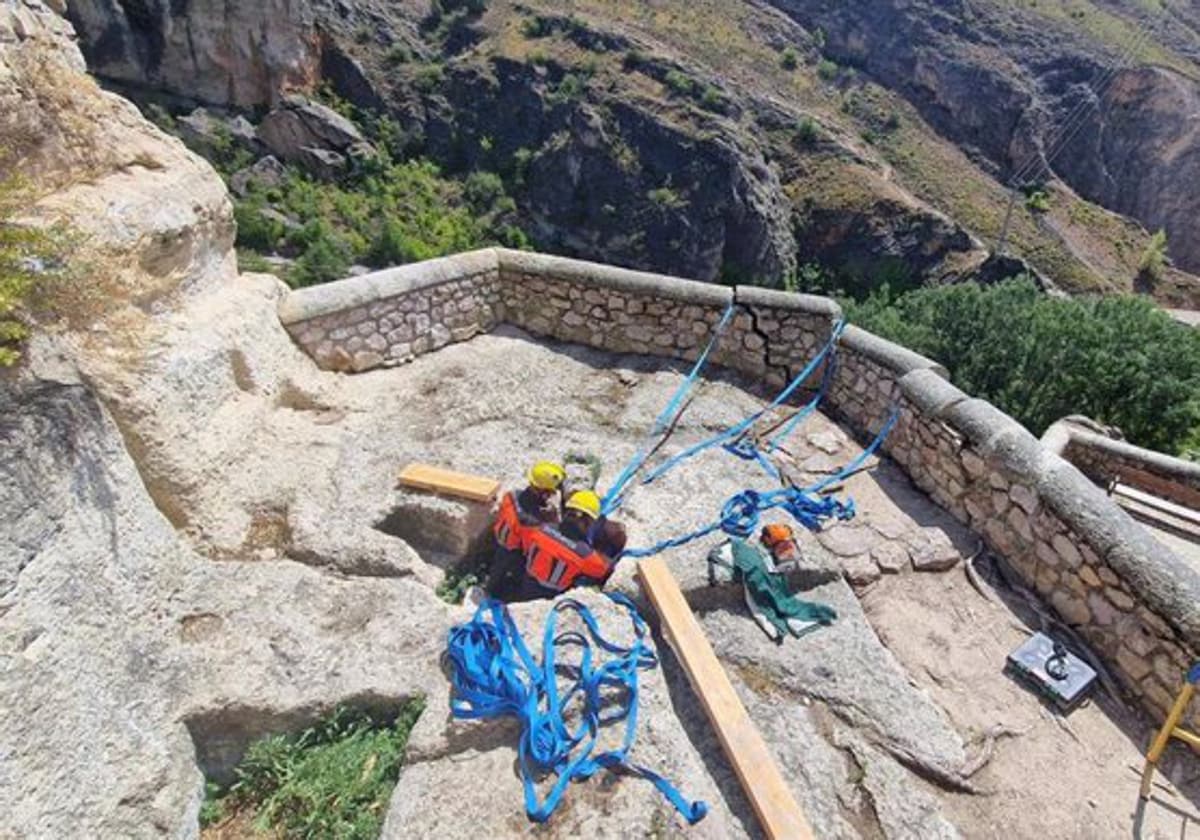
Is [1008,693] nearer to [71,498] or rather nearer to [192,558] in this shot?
[192,558]

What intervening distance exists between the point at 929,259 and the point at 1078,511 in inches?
1990

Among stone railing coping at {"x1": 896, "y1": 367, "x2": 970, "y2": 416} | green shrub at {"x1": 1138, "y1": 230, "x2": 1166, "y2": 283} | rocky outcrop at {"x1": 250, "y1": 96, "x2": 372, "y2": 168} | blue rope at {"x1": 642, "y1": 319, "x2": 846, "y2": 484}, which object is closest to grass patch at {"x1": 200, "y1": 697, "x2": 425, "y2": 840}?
blue rope at {"x1": 642, "y1": 319, "x2": 846, "y2": 484}

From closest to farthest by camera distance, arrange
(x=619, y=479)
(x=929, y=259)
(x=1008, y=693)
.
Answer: (x=1008, y=693) → (x=619, y=479) → (x=929, y=259)

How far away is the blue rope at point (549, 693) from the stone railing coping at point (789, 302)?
4114mm

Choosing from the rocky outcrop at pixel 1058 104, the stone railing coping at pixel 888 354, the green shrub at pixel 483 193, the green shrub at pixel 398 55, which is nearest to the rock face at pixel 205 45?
the green shrub at pixel 398 55

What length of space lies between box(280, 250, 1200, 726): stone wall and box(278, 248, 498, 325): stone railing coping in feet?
0.04

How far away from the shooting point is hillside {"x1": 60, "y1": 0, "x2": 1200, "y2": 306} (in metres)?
48.8

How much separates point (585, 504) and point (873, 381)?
3.41 m

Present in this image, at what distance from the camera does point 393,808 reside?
9.60 ft

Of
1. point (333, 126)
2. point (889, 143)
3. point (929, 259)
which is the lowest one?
point (333, 126)

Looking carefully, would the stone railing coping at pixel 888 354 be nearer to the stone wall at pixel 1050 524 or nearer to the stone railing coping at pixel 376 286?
the stone wall at pixel 1050 524

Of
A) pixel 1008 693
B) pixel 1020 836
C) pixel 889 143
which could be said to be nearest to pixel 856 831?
pixel 1020 836

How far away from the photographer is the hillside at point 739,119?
160ft

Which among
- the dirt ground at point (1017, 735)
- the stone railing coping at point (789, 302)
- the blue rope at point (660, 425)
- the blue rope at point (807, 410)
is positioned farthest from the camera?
the stone railing coping at point (789, 302)
